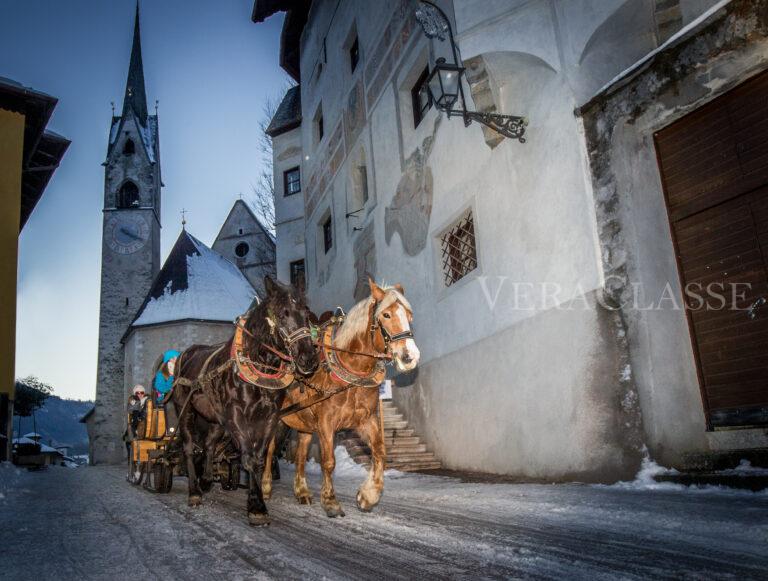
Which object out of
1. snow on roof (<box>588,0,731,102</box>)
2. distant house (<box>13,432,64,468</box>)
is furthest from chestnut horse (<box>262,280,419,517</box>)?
distant house (<box>13,432,64,468</box>)

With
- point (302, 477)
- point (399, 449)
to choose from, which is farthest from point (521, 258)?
point (399, 449)

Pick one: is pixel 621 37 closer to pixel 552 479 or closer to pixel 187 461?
pixel 552 479

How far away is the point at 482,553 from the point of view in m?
3.23

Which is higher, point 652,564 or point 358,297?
point 358,297

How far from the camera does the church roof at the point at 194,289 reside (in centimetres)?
3061

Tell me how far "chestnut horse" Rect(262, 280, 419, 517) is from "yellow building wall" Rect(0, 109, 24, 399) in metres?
14.5

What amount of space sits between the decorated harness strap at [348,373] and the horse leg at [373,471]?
1.44 ft

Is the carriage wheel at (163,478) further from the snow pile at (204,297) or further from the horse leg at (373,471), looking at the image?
the snow pile at (204,297)

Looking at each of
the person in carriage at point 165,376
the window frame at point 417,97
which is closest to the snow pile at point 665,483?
the person in carriage at point 165,376

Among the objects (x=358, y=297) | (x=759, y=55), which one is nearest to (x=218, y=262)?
(x=358, y=297)

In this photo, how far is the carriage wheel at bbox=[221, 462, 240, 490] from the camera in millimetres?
7543

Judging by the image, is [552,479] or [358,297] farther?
[358,297]

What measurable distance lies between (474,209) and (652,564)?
731 cm

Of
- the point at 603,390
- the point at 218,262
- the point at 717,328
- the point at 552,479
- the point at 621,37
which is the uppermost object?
the point at 218,262
